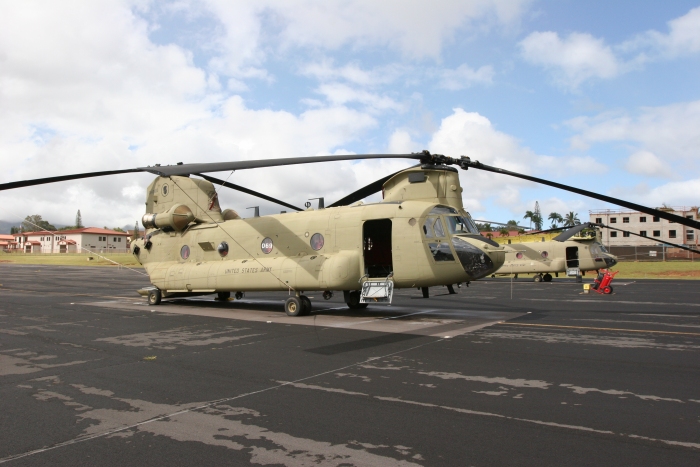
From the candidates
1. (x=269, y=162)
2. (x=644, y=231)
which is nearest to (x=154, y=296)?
(x=269, y=162)

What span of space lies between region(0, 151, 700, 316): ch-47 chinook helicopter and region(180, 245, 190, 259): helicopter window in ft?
0.04

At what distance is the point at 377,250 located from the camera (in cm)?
1675

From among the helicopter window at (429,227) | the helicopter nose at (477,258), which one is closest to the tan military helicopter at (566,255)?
the helicopter nose at (477,258)

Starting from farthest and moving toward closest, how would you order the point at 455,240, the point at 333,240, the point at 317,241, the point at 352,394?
the point at 317,241 → the point at 333,240 → the point at 455,240 → the point at 352,394

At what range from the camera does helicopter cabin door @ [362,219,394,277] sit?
51.9ft

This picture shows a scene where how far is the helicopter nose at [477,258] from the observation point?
13134 mm

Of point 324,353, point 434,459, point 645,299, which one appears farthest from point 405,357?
point 645,299

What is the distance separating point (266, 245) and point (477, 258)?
7.40m

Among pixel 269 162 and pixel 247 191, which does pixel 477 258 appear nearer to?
pixel 269 162

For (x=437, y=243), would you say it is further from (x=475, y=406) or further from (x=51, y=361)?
(x=51, y=361)

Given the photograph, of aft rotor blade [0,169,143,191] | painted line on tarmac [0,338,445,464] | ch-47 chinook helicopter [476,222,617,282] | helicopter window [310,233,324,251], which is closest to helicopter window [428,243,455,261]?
helicopter window [310,233,324,251]

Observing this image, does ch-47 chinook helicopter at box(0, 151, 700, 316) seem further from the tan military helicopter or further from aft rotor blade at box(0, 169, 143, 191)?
the tan military helicopter

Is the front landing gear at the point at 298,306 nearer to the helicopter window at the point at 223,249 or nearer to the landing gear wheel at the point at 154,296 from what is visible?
the helicopter window at the point at 223,249

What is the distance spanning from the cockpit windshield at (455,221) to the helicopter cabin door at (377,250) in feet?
6.54
